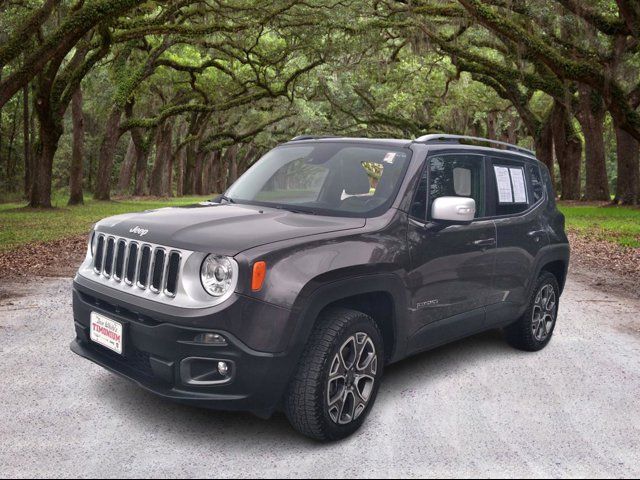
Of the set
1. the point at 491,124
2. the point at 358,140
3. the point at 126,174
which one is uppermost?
the point at 491,124

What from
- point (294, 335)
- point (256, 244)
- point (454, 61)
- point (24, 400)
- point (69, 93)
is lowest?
point (24, 400)

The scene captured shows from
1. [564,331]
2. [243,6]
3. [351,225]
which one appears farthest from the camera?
[243,6]

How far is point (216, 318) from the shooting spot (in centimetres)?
345

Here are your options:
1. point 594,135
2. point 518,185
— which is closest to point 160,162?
point 594,135

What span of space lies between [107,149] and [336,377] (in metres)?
27.3

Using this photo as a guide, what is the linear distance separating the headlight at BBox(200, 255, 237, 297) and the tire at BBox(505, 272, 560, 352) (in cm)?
310

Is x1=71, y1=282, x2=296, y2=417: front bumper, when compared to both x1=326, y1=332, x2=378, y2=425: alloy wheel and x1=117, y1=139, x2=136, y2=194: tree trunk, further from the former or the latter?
x1=117, y1=139, x2=136, y2=194: tree trunk

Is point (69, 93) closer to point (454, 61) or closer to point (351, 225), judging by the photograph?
point (454, 61)

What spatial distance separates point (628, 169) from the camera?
24266 millimetres

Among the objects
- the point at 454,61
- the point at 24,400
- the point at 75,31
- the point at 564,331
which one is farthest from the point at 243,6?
the point at 24,400

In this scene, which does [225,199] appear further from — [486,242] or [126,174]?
[126,174]

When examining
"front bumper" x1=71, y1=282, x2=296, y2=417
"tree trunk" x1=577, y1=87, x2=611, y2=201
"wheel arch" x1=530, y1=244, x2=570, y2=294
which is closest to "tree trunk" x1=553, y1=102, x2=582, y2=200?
"tree trunk" x1=577, y1=87, x2=611, y2=201

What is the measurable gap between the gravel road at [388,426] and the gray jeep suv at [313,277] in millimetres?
307

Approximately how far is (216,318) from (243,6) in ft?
59.3
